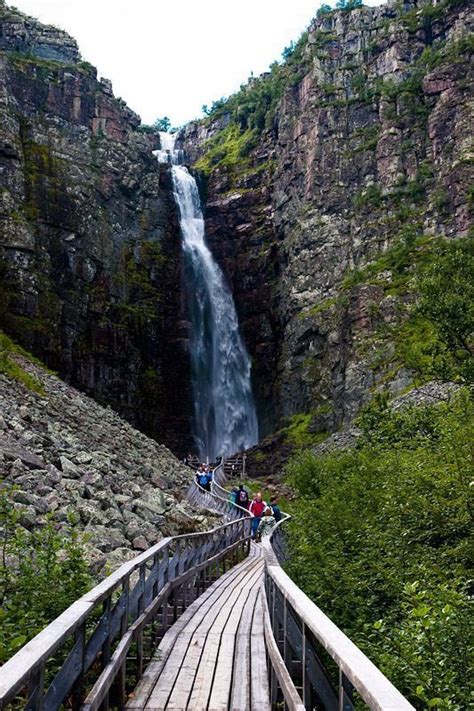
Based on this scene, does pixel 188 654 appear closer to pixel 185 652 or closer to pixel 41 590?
pixel 185 652

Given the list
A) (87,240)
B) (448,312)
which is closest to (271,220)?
(87,240)

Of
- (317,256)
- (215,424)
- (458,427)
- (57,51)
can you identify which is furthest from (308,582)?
(57,51)

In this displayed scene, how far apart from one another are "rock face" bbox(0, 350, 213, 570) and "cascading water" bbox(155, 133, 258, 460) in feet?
68.5

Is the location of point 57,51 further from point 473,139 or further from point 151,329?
point 473,139

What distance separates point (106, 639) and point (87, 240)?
155ft

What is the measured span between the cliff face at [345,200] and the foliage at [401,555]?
1118 inches

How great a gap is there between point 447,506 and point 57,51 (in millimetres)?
61097

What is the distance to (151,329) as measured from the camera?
51.8m

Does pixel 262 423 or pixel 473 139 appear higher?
pixel 473 139

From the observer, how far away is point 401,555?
9.50 m

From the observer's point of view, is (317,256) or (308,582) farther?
(317,256)

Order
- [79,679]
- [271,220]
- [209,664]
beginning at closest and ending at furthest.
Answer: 1. [79,679]
2. [209,664]
3. [271,220]

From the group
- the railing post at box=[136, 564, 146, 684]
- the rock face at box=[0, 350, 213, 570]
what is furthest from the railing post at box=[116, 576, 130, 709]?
the rock face at box=[0, 350, 213, 570]

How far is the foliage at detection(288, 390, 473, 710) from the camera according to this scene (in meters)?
5.71
